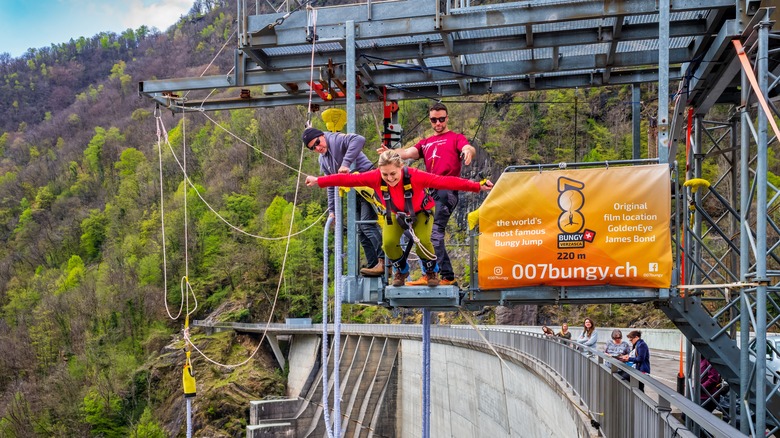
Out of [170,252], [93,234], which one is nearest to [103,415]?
[170,252]

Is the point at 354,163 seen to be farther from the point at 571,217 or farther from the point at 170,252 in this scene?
the point at 170,252

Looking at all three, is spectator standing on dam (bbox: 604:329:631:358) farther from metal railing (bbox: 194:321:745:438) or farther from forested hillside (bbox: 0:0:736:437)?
forested hillside (bbox: 0:0:736:437)

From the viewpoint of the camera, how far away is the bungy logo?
11.1 meters

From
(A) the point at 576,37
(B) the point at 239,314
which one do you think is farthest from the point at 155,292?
(A) the point at 576,37

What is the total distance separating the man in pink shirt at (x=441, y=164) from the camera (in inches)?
438

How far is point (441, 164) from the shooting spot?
11.1m

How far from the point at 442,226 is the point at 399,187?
147cm

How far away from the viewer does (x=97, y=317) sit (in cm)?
8312

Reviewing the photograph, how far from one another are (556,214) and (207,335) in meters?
62.9

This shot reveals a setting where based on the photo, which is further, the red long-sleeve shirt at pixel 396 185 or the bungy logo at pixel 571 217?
the bungy logo at pixel 571 217

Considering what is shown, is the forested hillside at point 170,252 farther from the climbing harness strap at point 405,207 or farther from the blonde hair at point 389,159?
the blonde hair at point 389,159

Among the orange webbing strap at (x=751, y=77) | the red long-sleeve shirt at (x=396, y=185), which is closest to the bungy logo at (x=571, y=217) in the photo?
the red long-sleeve shirt at (x=396, y=185)

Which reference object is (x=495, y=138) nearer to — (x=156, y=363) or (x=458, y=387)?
(x=156, y=363)

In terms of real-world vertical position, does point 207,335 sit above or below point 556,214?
below
